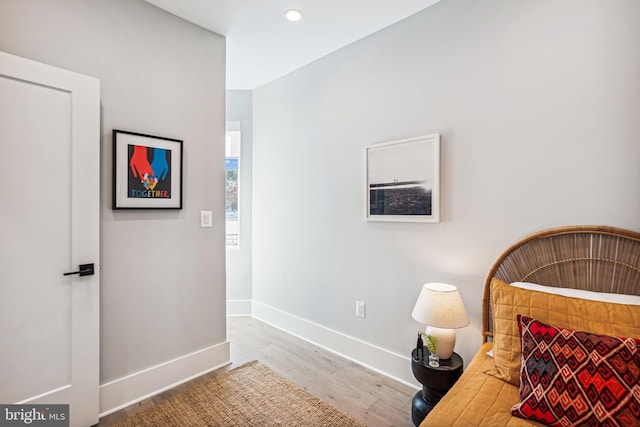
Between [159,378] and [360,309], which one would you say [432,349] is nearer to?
[360,309]

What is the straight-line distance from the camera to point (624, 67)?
1.59 m

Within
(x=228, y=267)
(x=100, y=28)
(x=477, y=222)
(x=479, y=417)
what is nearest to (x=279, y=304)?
(x=228, y=267)

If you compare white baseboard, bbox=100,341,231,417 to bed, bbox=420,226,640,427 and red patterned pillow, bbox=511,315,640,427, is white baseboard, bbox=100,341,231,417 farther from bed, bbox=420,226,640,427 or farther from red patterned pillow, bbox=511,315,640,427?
red patterned pillow, bbox=511,315,640,427

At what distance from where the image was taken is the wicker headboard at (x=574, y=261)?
1.58 metres

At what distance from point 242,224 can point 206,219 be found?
1294mm

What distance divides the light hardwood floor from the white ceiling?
261 centimetres

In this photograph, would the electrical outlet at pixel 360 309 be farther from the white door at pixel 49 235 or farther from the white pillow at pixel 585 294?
the white door at pixel 49 235

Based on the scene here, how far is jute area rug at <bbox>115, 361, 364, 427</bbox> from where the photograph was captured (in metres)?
1.96

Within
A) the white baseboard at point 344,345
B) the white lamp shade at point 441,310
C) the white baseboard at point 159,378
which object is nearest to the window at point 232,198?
the white baseboard at point 344,345

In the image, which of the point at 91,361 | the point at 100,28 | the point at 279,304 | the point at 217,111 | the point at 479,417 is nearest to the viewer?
the point at 479,417

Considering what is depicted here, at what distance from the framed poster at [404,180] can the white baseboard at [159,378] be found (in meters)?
1.64

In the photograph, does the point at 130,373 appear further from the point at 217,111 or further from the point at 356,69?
the point at 356,69

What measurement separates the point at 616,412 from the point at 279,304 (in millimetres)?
2811

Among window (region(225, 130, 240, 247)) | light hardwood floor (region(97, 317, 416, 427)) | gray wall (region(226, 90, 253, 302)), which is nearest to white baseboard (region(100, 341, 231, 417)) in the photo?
light hardwood floor (region(97, 317, 416, 427))
